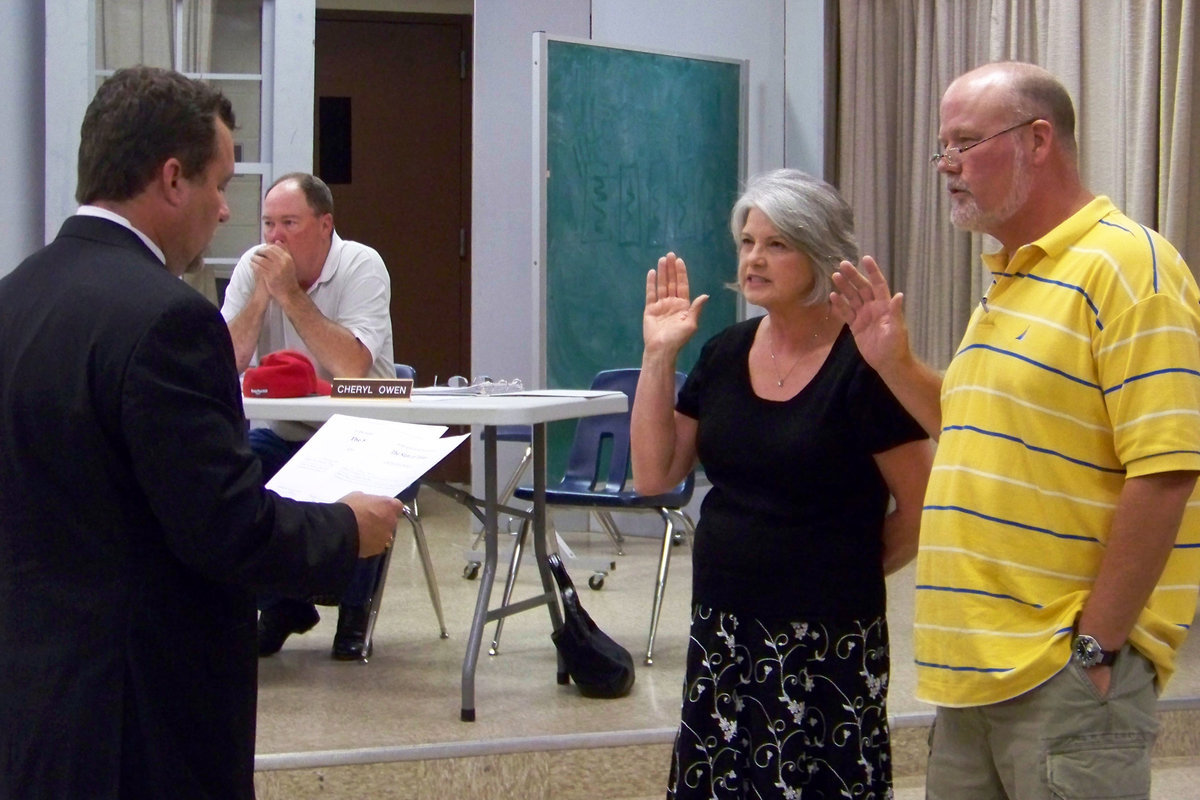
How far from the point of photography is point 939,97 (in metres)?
5.01

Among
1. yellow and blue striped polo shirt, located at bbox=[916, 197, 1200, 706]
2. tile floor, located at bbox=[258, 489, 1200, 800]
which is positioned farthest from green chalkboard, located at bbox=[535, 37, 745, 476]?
yellow and blue striped polo shirt, located at bbox=[916, 197, 1200, 706]

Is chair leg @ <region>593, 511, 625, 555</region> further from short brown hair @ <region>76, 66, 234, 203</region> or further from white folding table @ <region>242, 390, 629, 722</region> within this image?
short brown hair @ <region>76, 66, 234, 203</region>

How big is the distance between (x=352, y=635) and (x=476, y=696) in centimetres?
55

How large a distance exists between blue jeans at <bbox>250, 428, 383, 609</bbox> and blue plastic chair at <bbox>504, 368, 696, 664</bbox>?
1.27 feet

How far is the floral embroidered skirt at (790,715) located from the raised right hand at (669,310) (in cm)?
45

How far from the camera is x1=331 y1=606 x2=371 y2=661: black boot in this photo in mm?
3672

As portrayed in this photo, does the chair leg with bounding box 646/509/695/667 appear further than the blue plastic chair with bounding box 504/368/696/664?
No

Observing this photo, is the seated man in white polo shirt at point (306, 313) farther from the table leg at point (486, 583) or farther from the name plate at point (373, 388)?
the table leg at point (486, 583)

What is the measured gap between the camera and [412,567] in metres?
5.17

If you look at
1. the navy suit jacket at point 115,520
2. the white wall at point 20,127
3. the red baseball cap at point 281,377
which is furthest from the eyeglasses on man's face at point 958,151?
the white wall at point 20,127

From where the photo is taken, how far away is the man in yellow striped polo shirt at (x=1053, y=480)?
1503 millimetres

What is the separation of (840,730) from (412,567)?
343cm

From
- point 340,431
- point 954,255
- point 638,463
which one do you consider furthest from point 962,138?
point 954,255

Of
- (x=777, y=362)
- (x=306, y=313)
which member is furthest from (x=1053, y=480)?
(x=306, y=313)
